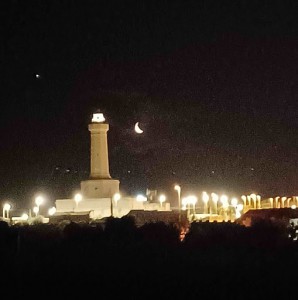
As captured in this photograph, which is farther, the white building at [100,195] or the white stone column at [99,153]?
the white stone column at [99,153]

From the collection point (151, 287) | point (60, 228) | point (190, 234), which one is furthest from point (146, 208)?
point (151, 287)

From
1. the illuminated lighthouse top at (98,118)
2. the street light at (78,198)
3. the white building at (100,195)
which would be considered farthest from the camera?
the illuminated lighthouse top at (98,118)

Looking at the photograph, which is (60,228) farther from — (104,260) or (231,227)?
(104,260)

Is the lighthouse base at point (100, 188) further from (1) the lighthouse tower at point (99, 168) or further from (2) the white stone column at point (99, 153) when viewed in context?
(2) the white stone column at point (99, 153)

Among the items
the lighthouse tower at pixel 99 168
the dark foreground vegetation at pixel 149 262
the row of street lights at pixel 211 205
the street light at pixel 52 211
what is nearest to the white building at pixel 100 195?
the lighthouse tower at pixel 99 168

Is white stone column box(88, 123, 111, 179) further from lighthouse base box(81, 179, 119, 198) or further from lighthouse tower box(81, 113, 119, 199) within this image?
lighthouse base box(81, 179, 119, 198)

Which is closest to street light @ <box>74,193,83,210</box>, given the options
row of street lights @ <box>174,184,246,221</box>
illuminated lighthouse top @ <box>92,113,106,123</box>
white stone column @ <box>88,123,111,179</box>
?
white stone column @ <box>88,123,111,179</box>

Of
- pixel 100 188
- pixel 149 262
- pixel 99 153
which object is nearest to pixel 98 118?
pixel 99 153
